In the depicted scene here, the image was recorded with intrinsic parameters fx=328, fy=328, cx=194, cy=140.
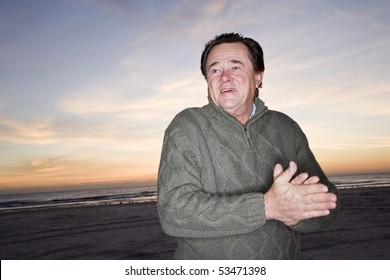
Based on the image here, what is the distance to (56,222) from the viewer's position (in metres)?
11.1

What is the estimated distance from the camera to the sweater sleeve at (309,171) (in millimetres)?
1783

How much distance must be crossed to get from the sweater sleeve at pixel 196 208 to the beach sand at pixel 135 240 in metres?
4.55

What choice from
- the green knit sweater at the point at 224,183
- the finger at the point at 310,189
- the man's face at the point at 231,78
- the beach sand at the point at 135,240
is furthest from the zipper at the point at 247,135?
the beach sand at the point at 135,240

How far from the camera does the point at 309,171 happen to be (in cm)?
202

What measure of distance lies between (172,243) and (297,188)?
5815 mm

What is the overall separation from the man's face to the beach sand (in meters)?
4.32

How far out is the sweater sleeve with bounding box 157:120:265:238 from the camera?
5.04ft

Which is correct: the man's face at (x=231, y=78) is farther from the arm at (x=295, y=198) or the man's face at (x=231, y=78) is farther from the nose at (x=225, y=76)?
the arm at (x=295, y=198)

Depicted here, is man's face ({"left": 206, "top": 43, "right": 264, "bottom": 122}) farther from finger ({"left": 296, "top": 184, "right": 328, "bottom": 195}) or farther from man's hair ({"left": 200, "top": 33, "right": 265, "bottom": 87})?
finger ({"left": 296, "top": 184, "right": 328, "bottom": 195})

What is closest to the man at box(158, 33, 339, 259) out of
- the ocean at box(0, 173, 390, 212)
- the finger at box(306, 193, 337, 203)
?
the finger at box(306, 193, 337, 203)

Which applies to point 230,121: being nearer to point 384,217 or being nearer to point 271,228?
point 271,228

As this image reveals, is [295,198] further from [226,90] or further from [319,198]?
[226,90]

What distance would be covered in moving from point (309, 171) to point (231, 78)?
755 mm
